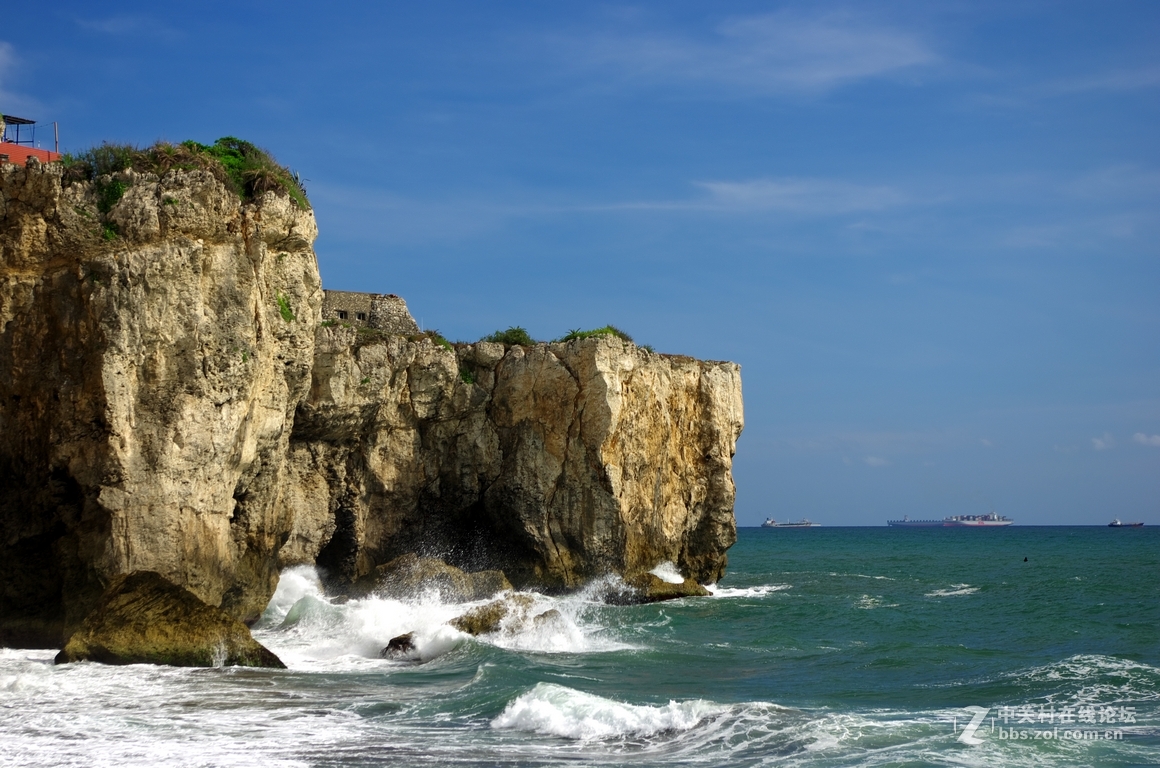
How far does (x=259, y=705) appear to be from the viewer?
1495cm

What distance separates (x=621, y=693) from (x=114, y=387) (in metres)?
9.76

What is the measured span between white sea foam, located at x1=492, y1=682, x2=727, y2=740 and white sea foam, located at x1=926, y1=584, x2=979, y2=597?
2351cm

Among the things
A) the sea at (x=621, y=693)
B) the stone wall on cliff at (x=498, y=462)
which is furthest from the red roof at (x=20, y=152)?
the sea at (x=621, y=693)

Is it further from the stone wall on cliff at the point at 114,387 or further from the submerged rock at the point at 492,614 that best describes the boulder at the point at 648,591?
the stone wall on cliff at the point at 114,387

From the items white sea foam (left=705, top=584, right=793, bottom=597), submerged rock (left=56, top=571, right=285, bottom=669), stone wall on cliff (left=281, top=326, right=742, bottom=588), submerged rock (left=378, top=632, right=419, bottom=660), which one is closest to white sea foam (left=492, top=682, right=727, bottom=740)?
submerged rock (left=56, top=571, right=285, bottom=669)

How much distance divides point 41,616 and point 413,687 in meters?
7.01

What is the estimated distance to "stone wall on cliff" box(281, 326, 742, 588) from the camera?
89.4ft

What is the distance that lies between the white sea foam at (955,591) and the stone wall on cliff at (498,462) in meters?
9.51

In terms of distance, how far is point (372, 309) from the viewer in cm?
3127

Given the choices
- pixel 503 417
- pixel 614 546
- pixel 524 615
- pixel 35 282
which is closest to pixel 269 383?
pixel 35 282

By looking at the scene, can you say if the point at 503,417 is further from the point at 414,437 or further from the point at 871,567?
the point at 871,567

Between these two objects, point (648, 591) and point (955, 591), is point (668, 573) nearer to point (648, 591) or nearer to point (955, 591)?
point (648, 591)

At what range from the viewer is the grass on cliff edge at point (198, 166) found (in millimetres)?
20016

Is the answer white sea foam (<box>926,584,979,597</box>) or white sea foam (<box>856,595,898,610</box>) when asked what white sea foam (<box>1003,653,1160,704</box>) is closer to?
white sea foam (<box>856,595,898,610</box>)
